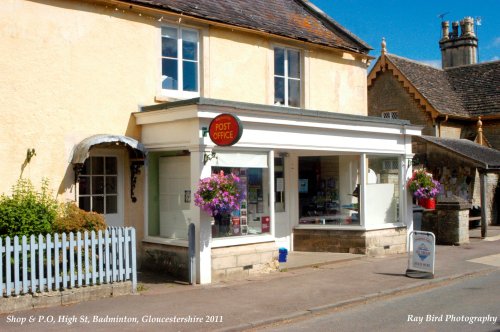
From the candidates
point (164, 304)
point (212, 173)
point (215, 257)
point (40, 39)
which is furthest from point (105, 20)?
point (164, 304)

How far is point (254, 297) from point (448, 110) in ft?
60.1

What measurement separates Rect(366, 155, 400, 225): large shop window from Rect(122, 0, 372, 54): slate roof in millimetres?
3621

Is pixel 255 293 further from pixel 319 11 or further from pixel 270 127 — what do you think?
pixel 319 11

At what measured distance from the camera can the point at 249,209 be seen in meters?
11.9

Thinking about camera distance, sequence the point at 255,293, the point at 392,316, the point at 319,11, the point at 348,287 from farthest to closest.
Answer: the point at 319,11 → the point at 348,287 → the point at 255,293 → the point at 392,316

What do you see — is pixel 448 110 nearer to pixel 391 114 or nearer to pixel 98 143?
pixel 391 114

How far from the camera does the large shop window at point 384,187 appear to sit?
14.6 m

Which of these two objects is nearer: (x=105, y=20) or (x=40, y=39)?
(x=40, y=39)

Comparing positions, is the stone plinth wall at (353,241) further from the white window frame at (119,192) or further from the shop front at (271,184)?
the white window frame at (119,192)

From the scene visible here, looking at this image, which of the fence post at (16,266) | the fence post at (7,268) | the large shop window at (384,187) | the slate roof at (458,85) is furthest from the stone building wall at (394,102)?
the fence post at (7,268)

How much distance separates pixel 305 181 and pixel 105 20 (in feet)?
22.1

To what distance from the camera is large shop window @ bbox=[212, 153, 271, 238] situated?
11.1m

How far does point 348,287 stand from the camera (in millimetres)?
10422

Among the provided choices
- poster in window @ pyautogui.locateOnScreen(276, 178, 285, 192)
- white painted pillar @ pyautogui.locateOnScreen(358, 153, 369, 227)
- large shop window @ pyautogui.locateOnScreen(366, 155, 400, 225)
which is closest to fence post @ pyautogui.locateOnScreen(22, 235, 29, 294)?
poster in window @ pyautogui.locateOnScreen(276, 178, 285, 192)
